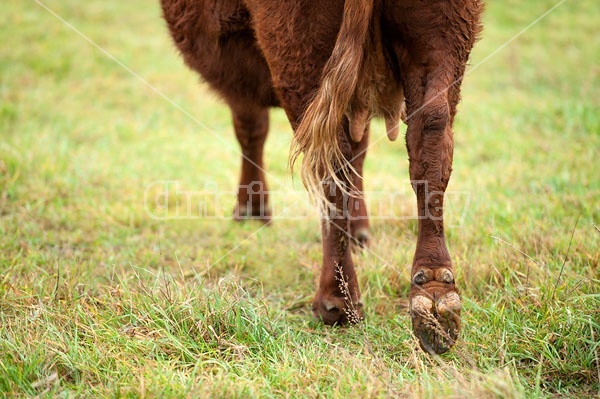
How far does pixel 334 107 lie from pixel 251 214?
1882 millimetres

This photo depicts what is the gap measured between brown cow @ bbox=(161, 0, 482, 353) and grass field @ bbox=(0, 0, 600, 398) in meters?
0.22

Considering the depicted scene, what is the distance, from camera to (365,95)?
268 centimetres

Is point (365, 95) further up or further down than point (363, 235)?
further up

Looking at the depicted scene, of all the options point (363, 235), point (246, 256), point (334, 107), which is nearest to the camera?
point (334, 107)

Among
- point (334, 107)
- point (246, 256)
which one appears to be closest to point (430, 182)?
point (334, 107)

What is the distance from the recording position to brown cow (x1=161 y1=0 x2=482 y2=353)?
233 centimetres

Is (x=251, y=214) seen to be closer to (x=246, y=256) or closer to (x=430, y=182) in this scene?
(x=246, y=256)

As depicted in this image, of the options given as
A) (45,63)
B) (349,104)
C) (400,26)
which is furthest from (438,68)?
(45,63)

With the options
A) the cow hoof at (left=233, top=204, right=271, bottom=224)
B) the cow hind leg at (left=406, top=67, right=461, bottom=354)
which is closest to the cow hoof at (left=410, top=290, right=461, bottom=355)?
the cow hind leg at (left=406, top=67, right=461, bottom=354)

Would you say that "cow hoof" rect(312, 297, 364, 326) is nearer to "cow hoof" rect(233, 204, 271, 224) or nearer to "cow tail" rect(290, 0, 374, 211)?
"cow tail" rect(290, 0, 374, 211)

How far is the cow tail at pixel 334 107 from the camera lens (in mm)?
2332

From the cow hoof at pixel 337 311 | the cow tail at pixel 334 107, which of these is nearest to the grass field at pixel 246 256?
the cow hoof at pixel 337 311

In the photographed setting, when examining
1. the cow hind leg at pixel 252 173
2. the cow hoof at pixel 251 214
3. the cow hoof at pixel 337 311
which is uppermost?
the cow hind leg at pixel 252 173

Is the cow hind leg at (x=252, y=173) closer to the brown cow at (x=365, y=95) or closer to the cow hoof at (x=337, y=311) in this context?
the brown cow at (x=365, y=95)
